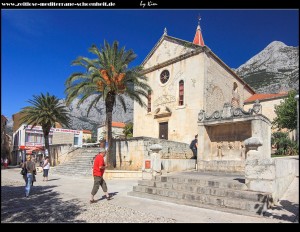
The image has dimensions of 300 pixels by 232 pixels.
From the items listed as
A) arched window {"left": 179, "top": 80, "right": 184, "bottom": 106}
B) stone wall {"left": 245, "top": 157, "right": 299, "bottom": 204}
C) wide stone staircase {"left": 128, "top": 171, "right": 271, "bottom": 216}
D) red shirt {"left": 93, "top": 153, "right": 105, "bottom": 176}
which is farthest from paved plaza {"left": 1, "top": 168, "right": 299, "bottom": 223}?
arched window {"left": 179, "top": 80, "right": 184, "bottom": 106}

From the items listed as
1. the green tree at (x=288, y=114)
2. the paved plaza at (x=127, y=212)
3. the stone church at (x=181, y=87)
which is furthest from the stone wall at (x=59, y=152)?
the green tree at (x=288, y=114)

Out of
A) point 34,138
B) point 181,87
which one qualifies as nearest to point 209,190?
point 181,87

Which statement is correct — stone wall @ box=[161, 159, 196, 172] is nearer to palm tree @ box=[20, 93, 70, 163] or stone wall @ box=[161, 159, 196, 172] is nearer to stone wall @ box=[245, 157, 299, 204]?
stone wall @ box=[245, 157, 299, 204]

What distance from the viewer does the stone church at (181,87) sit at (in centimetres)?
2412

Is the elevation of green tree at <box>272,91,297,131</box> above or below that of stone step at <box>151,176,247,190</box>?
above

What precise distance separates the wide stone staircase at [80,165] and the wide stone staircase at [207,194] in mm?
9813

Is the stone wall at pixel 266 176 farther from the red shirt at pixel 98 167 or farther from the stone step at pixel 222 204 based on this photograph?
the red shirt at pixel 98 167

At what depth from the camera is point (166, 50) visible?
2777 centimetres

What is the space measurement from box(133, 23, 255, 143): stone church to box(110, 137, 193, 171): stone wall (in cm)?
344

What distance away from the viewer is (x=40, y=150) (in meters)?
35.4

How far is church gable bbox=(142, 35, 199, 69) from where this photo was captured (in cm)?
2597
